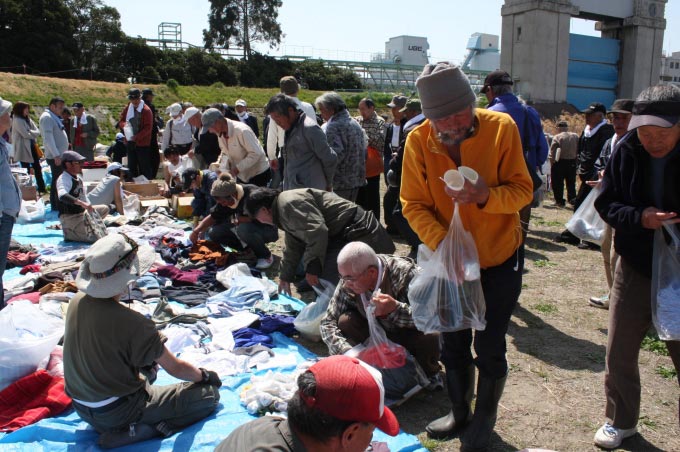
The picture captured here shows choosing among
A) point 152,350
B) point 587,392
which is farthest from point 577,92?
point 152,350

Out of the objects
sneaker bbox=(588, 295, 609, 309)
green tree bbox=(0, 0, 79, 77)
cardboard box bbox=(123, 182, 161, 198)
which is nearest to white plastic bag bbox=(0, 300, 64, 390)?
sneaker bbox=(588, 295, 609, 309)

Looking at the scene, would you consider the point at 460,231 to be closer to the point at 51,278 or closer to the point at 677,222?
the point at 677,222

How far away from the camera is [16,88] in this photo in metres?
20.8

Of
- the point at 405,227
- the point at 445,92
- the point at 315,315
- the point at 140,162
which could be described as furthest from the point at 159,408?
the point at 140,162

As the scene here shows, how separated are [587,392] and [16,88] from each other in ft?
76.7

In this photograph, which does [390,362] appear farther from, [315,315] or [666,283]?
[666,283]

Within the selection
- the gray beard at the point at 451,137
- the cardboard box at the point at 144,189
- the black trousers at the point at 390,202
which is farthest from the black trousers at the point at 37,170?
the gray beard at the point at 451,137

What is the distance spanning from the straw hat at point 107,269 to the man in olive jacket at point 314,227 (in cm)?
153

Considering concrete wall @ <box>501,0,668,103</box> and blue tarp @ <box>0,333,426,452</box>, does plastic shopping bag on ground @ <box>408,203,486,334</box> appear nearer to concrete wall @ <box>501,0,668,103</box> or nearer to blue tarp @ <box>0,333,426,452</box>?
blue tarp @ <box>0,333,426,452</box>

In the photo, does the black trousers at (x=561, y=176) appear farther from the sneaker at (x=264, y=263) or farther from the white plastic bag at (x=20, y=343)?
the white plastic bag at (x=20, y=343)

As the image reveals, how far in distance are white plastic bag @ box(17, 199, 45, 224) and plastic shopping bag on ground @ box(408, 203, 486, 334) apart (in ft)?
23.4

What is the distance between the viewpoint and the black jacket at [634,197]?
2.21m

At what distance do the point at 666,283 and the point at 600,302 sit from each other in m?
2.75

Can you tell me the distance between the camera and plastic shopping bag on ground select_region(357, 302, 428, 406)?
3.02 meters
